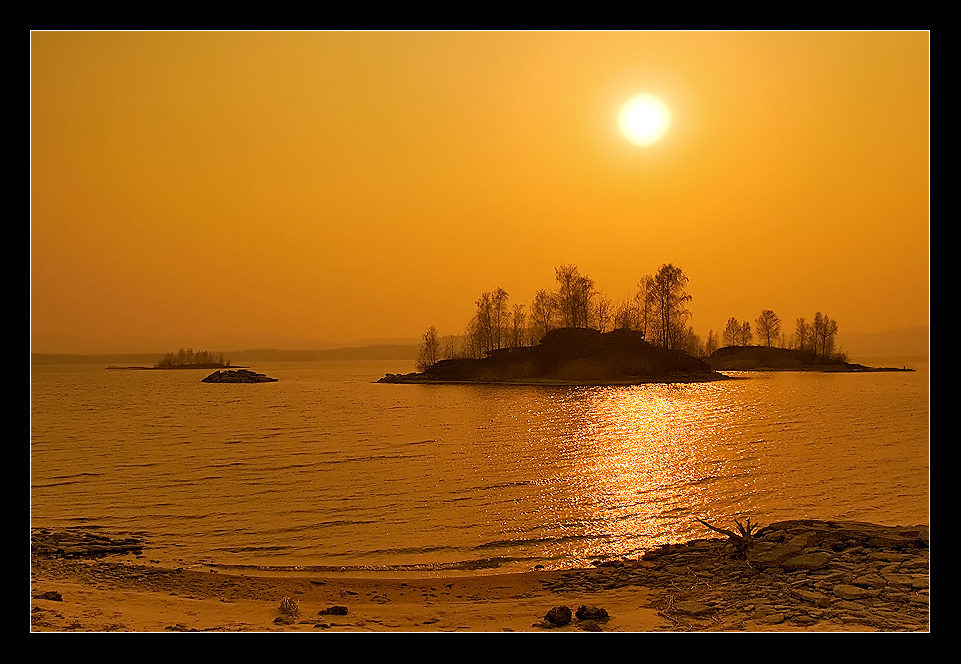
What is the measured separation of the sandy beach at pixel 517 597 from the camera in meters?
13.1

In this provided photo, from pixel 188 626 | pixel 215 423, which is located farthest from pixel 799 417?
pixel 188 626

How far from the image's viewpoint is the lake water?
2106 cm

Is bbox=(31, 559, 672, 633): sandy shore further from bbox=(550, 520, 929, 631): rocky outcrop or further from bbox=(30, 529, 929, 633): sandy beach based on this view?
bbox=(550, 520, 929, 631): rocky outcrop

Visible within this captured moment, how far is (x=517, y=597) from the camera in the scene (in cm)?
1573

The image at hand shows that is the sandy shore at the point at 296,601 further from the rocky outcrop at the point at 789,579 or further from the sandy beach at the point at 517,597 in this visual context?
the rocky outcrop at the point at 789,579

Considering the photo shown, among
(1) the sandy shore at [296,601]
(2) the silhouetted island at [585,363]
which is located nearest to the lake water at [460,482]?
(1) the sandy shore at [296,601]

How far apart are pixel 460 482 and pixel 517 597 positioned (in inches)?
619

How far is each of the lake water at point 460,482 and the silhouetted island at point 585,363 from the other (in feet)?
237

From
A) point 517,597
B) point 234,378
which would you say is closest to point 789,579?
point 517,597

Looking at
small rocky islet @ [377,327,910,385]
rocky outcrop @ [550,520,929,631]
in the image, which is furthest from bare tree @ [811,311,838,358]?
rocky outcrop @ [550,520,929,631]
